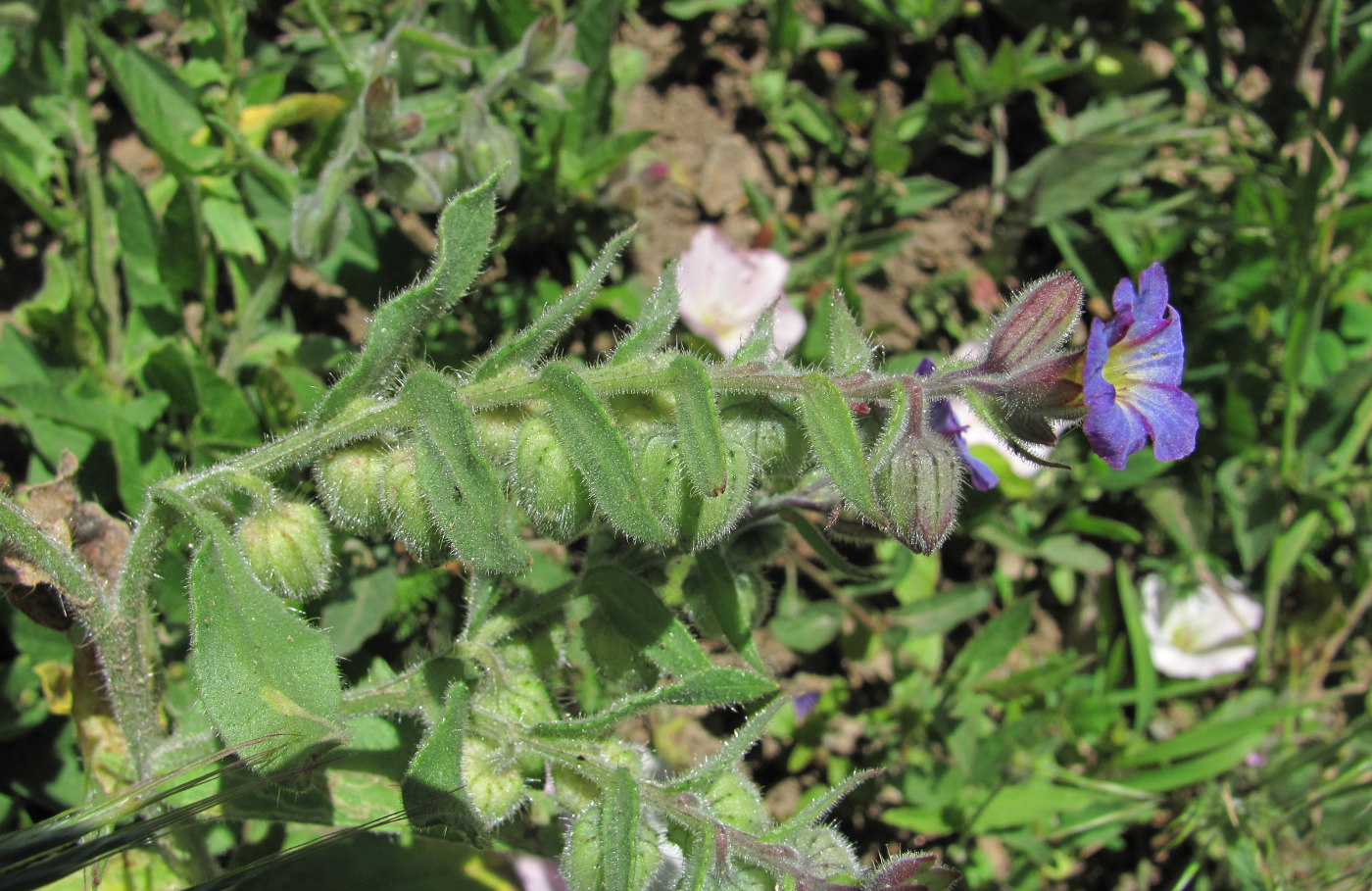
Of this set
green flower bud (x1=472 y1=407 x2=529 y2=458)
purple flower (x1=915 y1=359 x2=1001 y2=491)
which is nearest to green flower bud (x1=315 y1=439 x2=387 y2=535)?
green flower bud (x1=472 y1=407 x2=529 y2=458)

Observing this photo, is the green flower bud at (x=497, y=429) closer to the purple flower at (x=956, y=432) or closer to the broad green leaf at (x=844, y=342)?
the broad green leaf at (x=844, y=342)

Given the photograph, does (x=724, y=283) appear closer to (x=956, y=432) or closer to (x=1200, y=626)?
(x=956, y=432)

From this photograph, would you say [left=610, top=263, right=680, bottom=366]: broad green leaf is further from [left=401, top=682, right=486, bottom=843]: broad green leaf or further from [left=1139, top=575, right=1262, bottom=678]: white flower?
[left=1139, top=575, right=1262, bottom=678]: white flower

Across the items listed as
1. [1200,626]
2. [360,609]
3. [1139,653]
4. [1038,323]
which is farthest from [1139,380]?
[1200,626]

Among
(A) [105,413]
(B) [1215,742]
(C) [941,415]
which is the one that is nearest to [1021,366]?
(C) [941,415]

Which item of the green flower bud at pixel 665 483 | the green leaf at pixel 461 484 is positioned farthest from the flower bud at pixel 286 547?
the green flower bud at pixel 665 483

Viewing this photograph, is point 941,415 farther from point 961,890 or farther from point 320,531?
point 961,890
